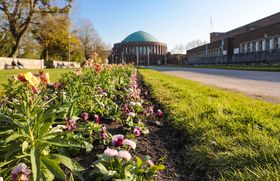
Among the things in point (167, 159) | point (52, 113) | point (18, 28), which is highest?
point (18, 28)

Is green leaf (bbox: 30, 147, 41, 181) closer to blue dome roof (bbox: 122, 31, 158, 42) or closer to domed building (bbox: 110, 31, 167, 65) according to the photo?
domed building (bbox: 110, 31, 167, 65)

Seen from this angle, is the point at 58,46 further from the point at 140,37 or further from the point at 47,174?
the point at 140,37

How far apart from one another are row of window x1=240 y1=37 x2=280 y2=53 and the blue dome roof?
80.7 m

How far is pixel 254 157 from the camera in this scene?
2.48 m

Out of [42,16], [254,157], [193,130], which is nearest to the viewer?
[254,157]

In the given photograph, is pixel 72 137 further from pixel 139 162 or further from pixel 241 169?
pixel 241 169

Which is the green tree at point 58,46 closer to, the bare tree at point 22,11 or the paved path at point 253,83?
the bare tree at point 22,11

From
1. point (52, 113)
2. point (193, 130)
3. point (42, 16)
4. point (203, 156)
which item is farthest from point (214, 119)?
point (42, 16)

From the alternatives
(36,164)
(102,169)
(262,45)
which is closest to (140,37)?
(262,45)

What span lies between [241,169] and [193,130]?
1322mm

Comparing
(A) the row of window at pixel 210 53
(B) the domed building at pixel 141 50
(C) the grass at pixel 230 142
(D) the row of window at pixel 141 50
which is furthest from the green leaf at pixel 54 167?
(D) the row of window at pixel 141 50

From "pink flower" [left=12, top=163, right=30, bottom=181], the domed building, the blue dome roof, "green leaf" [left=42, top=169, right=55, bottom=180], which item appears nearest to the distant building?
"green leaf" [left=42, top=169, right=55, bottom=180]

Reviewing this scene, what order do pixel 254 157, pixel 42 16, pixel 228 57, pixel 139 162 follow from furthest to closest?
pixel 228 57, pixel 42 16, pixel 254 157, pixel 139 162

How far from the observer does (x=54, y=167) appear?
6.52 feet
